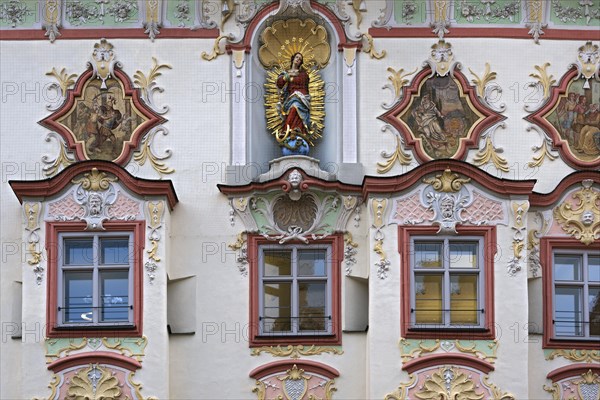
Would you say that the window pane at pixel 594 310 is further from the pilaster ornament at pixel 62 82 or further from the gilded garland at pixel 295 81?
the pilaster ornament at pixel 62 82

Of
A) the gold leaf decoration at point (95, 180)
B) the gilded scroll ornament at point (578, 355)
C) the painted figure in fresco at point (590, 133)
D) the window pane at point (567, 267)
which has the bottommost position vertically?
the gilded scroll ornament at point (578, 355)

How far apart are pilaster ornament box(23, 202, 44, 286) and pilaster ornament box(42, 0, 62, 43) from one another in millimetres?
3128

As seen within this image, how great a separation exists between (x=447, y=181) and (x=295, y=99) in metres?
2.97

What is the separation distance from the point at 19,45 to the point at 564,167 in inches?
371

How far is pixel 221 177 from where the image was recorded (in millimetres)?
31500

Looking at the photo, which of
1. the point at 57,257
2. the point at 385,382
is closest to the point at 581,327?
the point at 385,382

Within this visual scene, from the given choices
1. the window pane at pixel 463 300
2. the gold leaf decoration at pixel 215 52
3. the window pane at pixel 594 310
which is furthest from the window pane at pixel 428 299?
the gold leaf decoration at pixel 215 52

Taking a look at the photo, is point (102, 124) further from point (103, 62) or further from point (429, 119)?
point (429, 119)

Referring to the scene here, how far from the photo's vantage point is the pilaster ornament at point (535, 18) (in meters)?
32.0

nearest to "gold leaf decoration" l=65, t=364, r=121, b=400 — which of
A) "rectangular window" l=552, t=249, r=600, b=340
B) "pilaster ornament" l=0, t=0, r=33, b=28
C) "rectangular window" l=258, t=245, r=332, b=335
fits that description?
"rectangular window" l=258, t=245, r=332, b=335

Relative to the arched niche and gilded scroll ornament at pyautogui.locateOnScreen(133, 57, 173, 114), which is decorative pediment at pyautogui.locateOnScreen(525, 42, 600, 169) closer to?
the arched niche

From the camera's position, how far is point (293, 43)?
32219 mm

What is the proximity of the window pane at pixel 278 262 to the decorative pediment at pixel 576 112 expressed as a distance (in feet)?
15.3

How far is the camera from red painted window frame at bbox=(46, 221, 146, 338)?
30281 millimetres
